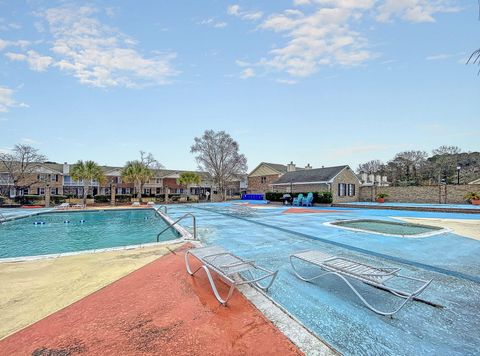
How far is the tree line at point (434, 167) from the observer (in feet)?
135

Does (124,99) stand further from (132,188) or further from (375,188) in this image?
(132,188)

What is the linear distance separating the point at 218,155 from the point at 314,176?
681 inches

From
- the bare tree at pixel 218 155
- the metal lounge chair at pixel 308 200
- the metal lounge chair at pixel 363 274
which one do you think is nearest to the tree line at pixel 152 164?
the bare tree at pixel 218 155

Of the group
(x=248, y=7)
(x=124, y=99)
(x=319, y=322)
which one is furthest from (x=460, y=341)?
(x=124, y=99)

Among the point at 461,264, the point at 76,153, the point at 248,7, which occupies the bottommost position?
Result: the point at 461,264

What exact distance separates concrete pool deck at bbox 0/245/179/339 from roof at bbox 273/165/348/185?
84.5 feet

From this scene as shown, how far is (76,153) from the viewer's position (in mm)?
34031

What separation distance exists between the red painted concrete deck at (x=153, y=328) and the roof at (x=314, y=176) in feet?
88.4

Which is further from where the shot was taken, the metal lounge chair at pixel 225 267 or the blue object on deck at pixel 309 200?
the blue object on deck at pixel 309 200

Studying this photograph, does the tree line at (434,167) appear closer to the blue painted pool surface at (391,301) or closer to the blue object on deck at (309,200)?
the blue object on deck at (309,200)

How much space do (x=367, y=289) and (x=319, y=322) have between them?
5.26 ft

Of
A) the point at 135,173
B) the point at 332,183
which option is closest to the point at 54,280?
the point at 332,183

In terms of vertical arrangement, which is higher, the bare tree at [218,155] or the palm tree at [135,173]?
the bare tree at [218,155]

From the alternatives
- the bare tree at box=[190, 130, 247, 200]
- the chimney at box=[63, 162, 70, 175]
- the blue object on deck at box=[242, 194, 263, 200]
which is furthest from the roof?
the chimney at box=[63, 162, 70, 175]
